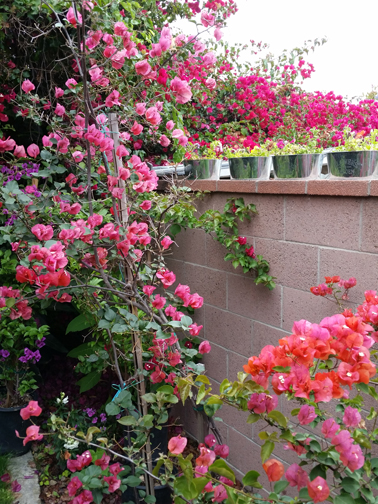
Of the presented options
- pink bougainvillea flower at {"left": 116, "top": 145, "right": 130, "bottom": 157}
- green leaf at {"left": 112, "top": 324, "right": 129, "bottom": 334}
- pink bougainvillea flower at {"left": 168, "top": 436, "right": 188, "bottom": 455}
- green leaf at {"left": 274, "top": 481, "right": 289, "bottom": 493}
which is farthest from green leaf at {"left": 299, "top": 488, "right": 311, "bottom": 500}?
pink bougainvillea flower at {"left": 116, "top": 145, "right": 130, "bottom": 157}

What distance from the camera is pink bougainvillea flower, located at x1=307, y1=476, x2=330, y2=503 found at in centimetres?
86

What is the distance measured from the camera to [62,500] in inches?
81.7

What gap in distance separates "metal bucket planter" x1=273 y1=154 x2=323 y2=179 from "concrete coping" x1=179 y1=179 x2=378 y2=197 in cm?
4

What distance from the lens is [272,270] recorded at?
1.93m

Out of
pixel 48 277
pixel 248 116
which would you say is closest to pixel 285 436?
pixel 48 277

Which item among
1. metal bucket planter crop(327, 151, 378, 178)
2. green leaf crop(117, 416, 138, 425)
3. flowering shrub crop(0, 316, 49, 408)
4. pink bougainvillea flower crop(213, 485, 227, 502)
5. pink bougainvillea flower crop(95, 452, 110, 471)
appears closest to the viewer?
pink bougainvillea flower crop(213, 485, 227, 502)

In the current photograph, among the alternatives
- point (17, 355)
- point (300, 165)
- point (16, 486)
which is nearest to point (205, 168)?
point (300, 165)

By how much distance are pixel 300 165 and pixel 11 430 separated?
6.47 ft

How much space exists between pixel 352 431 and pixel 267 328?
38.7 inches

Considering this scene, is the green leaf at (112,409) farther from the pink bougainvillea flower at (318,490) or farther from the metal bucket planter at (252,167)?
the metal bucket planter at (252,167)

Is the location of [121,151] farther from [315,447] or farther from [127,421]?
[315,447]

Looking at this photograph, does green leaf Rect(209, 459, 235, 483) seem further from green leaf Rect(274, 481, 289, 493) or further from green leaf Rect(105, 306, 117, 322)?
green leaf Rect(105, 306, 117, 322)

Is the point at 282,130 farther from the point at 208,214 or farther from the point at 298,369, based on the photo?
the point at 298,369

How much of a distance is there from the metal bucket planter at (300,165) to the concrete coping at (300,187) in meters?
0.04
